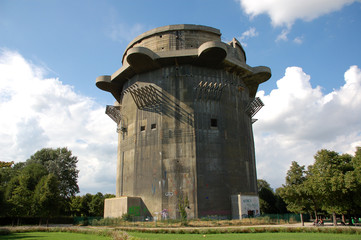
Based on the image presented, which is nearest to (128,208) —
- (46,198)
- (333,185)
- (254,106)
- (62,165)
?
(46,198)

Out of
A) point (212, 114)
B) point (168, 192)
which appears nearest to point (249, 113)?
point (212, 114)

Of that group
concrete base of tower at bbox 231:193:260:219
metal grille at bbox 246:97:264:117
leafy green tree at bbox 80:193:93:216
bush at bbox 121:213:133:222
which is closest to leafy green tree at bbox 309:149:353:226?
concrete base of tower at bbox 231:193:260:219

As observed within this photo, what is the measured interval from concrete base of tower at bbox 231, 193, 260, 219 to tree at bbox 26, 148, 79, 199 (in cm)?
3055

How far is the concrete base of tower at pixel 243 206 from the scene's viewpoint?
28.7 meters

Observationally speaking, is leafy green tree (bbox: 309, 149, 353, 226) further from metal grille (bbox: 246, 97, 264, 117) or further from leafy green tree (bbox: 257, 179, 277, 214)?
leafy green tree (bbox: 257, 179, 277, 214)

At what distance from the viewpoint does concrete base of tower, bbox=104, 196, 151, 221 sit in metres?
29.1

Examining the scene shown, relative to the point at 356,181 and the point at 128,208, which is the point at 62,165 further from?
the point at 356,181

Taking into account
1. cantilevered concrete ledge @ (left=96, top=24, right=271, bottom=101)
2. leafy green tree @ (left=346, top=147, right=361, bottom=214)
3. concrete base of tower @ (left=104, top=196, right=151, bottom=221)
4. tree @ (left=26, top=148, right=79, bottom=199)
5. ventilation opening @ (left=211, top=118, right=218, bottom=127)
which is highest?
cantilevered concrete ledge @ (left=96, top=24, right=271, bottom=101)

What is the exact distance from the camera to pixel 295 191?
2986cm

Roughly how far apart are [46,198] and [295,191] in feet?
90.7

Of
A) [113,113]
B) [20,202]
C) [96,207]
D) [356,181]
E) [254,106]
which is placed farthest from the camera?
[96,207]

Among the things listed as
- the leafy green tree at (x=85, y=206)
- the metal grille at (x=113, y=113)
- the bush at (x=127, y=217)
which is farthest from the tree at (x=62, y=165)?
the bush at (x=127, y=217)

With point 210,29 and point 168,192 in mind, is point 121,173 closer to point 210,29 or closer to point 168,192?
point 168,192

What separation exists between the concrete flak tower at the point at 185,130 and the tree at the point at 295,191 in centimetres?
351
